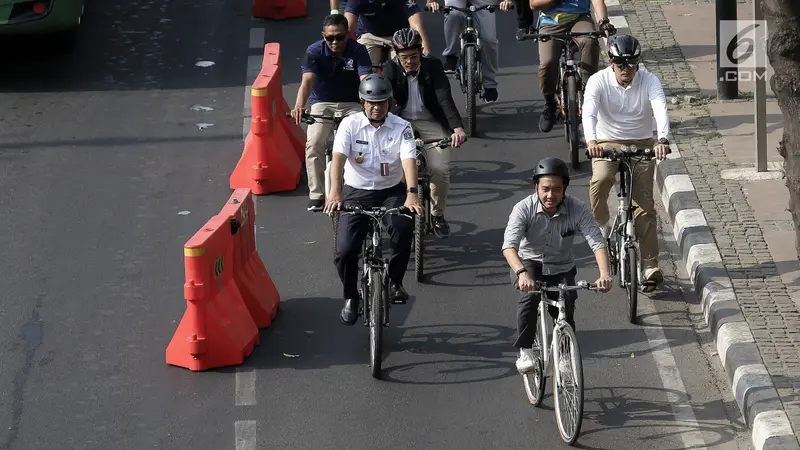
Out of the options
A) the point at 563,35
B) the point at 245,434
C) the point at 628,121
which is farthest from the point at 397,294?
the point at 563,35

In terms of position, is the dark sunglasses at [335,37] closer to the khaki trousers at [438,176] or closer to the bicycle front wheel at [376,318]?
the khaki trousers at [438,176]

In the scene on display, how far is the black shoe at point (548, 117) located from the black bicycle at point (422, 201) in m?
2.67

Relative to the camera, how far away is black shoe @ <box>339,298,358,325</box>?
9938 mm

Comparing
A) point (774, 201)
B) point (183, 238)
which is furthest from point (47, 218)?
point (774, 201)

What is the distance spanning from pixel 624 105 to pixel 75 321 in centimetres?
449

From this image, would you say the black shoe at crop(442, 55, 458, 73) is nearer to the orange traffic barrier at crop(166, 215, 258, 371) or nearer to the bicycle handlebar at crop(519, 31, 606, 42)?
the bicycle handlebar at crop(519, 31, 606, 42)

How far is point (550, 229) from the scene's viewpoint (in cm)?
891

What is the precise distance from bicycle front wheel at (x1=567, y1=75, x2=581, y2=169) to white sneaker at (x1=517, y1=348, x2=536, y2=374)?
448 cm

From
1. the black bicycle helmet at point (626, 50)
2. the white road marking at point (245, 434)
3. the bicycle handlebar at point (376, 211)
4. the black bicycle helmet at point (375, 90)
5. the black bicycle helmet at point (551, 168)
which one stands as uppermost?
the black bicycle helmet at point (626, 50)

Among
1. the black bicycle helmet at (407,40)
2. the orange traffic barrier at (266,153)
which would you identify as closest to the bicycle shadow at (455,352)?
the black bicycle helmet at (407,40)

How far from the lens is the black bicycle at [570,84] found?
1304 cm

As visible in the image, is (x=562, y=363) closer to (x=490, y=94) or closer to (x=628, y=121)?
(x=628, y=121)

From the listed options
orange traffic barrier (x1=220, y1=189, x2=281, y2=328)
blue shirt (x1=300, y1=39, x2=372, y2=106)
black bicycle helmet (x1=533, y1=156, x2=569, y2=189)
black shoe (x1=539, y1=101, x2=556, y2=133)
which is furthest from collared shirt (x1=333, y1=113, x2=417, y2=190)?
black shoe (x1=539, y1=101, x2=556, y2=133)

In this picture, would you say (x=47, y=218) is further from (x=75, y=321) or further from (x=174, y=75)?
(x=174, y=75)
